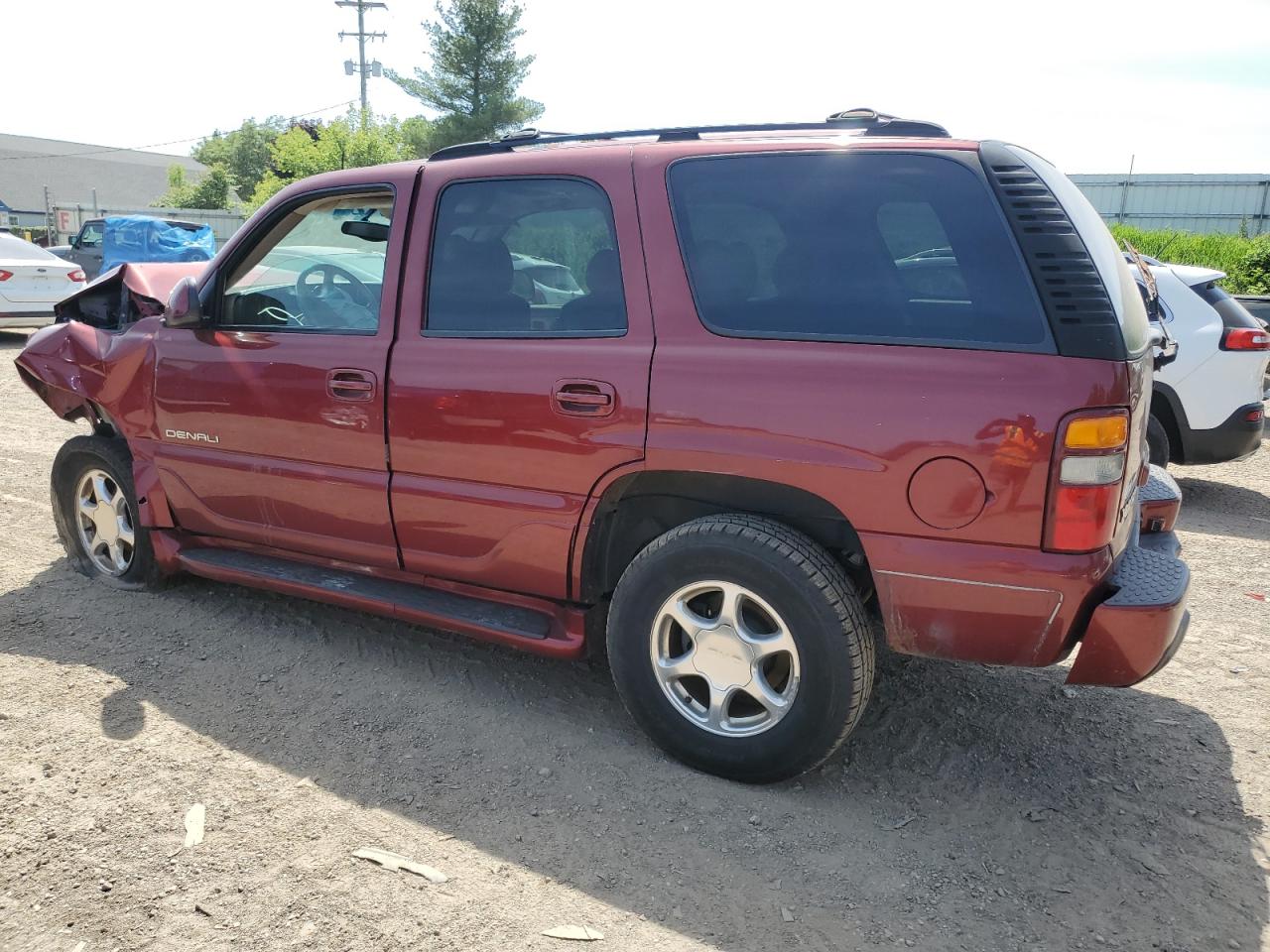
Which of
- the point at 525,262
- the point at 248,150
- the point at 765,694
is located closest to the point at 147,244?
the point at 525,262

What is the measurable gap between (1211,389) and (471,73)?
1376 inches

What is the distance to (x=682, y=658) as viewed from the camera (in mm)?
3072

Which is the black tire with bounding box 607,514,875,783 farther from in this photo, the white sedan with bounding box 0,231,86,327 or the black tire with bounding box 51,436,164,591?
the white sedan with bounding box 0,231,86,327

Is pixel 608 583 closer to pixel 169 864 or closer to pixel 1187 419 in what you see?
pixel 169 864

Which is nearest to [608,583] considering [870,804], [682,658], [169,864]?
[682,658]

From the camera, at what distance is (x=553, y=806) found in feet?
9.71

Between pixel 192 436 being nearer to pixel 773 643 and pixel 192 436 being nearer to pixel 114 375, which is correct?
Answer: pixel 114 375

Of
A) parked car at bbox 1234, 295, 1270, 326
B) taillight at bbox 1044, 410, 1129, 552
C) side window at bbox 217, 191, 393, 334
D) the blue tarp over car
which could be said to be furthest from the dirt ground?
the blue tarp over car

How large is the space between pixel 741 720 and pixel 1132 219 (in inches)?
1077

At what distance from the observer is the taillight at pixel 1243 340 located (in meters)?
6.45

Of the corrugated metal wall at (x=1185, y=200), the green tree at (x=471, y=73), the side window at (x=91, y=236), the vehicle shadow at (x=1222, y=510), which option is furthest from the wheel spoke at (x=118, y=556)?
the green tree at (x=471, y=73)

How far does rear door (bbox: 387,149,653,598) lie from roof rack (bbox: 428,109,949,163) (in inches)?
8.0

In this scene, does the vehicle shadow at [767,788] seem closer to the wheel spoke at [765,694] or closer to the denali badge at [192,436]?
the wheel spoke at [765,694]

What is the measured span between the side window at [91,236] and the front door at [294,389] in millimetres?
19001
